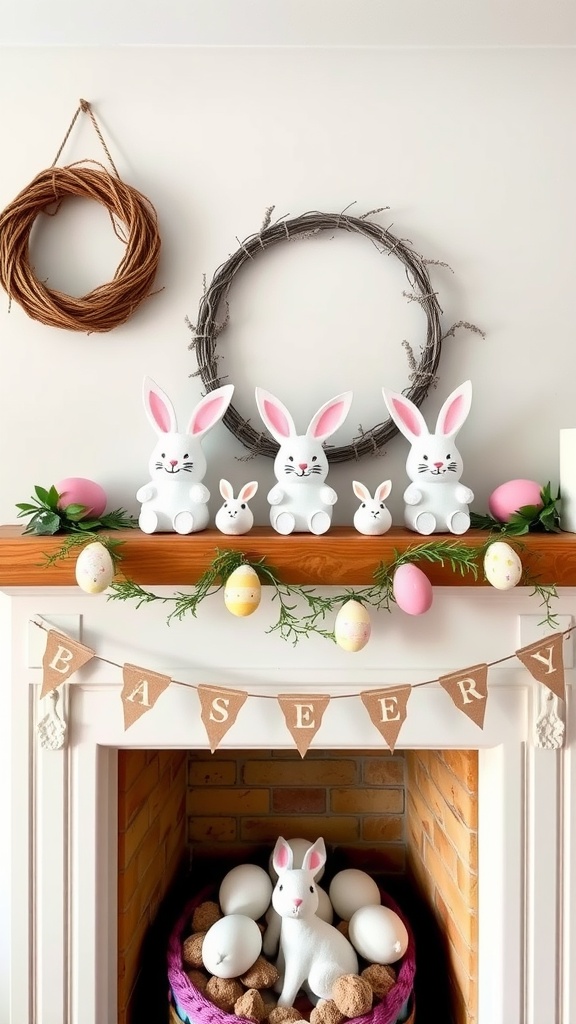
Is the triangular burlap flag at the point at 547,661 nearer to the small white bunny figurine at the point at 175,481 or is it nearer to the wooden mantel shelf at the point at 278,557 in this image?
the wooden mantel shelf at the point at 278,557

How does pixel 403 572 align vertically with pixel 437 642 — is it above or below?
above

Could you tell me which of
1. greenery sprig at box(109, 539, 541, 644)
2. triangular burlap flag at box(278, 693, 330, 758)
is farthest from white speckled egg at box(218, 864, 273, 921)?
greenery sprig at box(109, 539, 541, 644)

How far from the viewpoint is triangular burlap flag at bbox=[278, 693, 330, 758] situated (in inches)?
49.7

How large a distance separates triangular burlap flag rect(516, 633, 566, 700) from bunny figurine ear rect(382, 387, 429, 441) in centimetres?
45

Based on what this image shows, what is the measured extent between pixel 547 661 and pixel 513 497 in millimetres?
311

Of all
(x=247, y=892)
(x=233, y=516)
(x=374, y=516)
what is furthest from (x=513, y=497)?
(x=247, y=892)

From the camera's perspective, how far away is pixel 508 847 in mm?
1326

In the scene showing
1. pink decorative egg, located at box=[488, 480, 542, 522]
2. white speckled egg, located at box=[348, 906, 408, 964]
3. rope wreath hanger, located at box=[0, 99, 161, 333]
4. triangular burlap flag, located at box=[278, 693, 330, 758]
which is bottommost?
white speckled egg, located at box=[348, 906, 408, 964]

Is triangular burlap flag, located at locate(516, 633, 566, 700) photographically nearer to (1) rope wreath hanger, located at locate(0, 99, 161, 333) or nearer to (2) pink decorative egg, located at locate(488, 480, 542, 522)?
(2) pink decorative egg, located at locate(488, 480, 542, 522)

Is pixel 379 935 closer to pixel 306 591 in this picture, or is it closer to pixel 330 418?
pixel 306 591

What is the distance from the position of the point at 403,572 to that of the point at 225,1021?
91 cm

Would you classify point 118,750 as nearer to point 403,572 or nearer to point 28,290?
point 403,572

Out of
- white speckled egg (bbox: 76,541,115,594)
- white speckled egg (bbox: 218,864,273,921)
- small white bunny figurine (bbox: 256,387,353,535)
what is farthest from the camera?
white speckled egg (bbox: 218,864,273,921)

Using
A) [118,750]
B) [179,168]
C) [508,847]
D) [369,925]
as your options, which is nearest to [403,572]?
[508,847]
